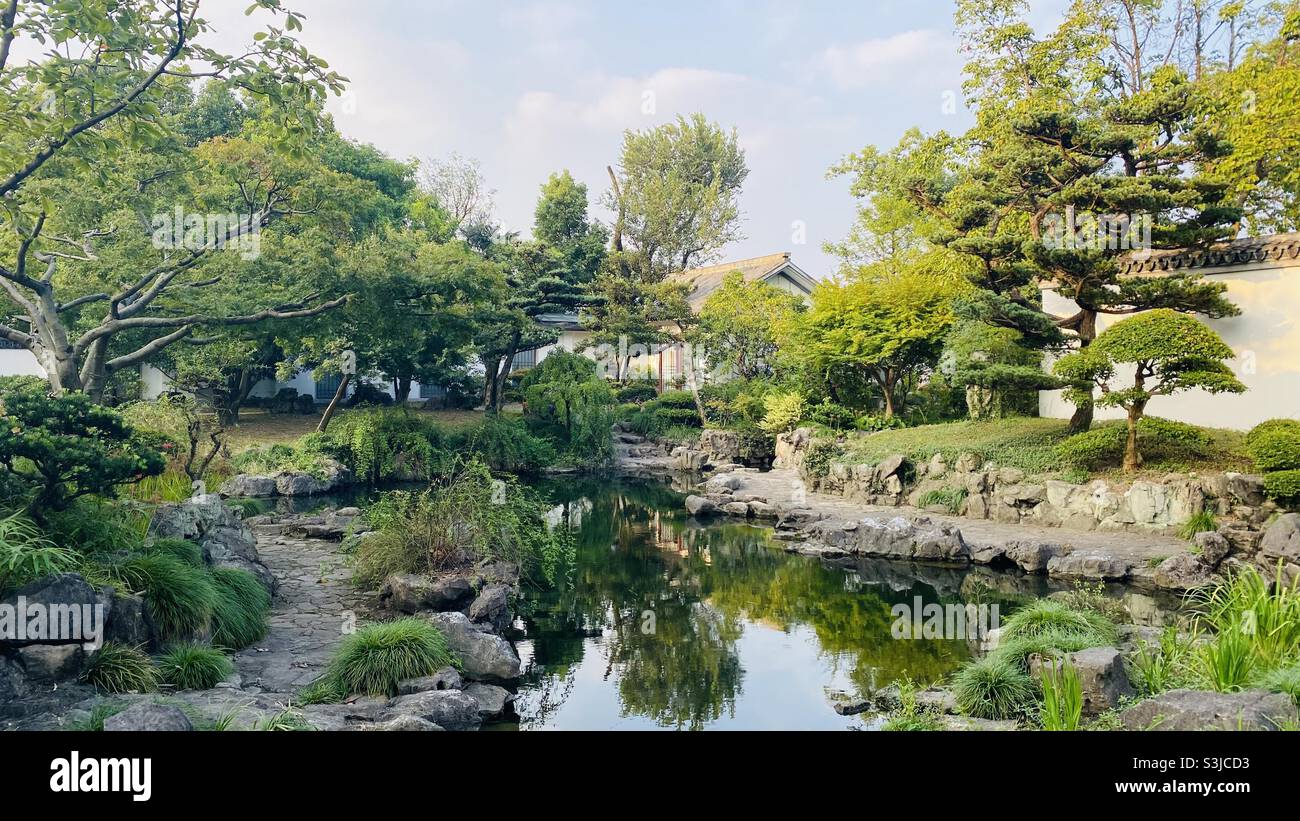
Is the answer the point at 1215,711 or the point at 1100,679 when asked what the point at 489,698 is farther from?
the point at 1215,711

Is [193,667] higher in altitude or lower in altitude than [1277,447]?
lower

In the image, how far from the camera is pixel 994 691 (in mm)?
6012

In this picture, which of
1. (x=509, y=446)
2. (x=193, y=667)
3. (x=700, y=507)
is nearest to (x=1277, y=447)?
(x=700, y=507)

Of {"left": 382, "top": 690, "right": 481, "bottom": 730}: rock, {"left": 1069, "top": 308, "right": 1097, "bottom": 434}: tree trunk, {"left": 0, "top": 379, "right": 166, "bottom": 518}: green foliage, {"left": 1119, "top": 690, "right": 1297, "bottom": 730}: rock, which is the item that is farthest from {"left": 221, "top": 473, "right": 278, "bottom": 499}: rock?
{"left": 1119, "top": 690, "right": 1297, "bottom": 730}: rock

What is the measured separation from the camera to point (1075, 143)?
12.8 metres

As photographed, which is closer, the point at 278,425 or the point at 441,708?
the point at 441,708

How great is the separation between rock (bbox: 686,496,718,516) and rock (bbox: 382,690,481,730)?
32.0 feet

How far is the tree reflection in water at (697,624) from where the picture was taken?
23.2ft

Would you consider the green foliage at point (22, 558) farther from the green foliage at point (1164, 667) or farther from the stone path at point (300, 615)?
the green foliage at point (1164, 667)

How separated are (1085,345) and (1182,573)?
515 cm

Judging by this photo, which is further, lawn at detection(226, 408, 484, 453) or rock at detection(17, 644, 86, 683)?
lawn at detection(226, 408, 484, 453)

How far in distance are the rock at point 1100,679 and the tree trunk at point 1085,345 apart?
8.75 meters

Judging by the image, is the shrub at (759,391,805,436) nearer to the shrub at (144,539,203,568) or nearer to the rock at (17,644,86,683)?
the shrub at (144,539,203,568)

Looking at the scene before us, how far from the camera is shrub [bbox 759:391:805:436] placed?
20.0 m
